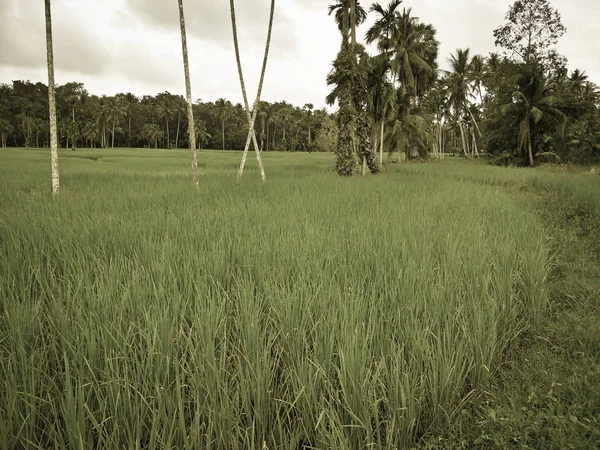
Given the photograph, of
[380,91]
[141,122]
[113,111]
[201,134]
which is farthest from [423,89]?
[141,122]

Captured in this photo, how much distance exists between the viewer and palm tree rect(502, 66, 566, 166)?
80.1 feet

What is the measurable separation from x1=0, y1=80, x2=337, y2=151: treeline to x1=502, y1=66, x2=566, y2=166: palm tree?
27018mm

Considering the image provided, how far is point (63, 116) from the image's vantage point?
5966 cm

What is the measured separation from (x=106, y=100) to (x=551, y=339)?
2789 inches

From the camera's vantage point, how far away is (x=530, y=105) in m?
25.0

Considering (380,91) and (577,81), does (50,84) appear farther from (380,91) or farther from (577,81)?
(577,81)

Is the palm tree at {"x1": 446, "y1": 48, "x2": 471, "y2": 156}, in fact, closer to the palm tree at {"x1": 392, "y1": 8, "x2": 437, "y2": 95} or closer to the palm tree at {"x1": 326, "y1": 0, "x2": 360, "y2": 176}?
the palm tree at {"x1": 392, "y1": 8, "x2": 437, "y2": 95}

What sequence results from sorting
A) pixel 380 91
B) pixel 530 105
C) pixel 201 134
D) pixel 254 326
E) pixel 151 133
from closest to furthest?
pixel 254 326 → pixel 380 91 → pixel 530 105 → pixel 201 134 → pixel 151 133

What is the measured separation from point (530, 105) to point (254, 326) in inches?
1205

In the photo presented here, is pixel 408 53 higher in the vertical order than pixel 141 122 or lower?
lower

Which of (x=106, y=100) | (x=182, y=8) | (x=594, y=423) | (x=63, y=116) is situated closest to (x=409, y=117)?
(x=182, y=8)

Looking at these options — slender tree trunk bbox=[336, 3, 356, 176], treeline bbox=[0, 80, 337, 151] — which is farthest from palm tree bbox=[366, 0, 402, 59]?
treeline bbox=[0, 80, 337, 151]

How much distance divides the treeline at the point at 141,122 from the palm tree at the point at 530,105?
1064 inches

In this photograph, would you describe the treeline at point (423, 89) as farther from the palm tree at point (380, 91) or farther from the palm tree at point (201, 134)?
the palm tree at point (201, 134)
